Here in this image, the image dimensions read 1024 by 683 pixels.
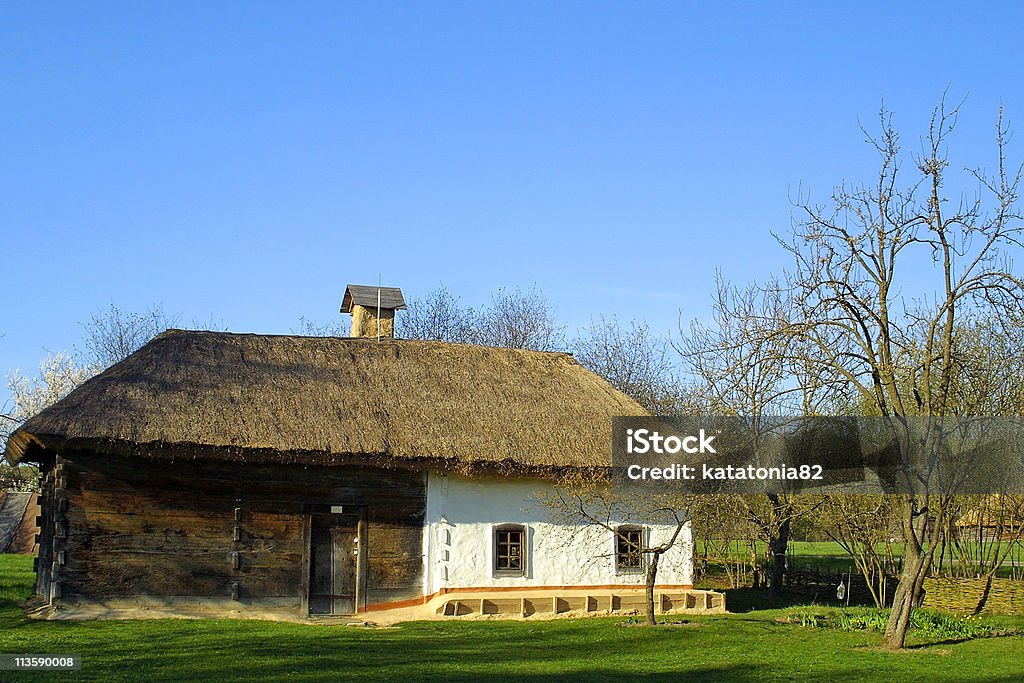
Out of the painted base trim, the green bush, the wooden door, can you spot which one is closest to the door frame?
the wooden door

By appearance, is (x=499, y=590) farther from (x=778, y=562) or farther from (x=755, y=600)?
(x=778, y=562)

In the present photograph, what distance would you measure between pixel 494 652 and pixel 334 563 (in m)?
5.43

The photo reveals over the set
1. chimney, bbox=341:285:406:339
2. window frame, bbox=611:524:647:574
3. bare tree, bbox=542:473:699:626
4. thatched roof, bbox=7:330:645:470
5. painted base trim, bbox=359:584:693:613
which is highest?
chimney, bbox=341:285:406:339

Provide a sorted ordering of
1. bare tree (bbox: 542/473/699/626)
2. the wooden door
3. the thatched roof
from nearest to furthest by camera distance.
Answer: the thatched roof
the wooden door
bare tree (bbox: 542/473/699/626)

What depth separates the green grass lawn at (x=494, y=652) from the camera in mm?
11781

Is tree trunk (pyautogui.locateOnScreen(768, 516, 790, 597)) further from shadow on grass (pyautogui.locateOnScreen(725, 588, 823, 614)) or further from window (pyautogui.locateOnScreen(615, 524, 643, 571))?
window (pyautogui.locateOnScreen(615, 524, 643, 571))

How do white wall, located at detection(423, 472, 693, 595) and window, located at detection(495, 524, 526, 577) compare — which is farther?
window, located at detection(495, 524, 526, 577)

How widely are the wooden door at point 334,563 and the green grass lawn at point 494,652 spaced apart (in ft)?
5.73

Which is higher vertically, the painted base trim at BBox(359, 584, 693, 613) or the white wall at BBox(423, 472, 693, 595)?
the white wall at BBox(423, 472, 693, 595)

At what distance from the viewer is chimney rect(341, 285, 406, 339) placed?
78.2 ft

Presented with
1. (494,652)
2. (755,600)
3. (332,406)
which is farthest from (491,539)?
(755,600)

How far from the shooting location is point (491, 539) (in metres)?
19.1

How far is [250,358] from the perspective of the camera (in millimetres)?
20281

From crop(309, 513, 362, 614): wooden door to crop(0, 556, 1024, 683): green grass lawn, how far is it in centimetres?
175
